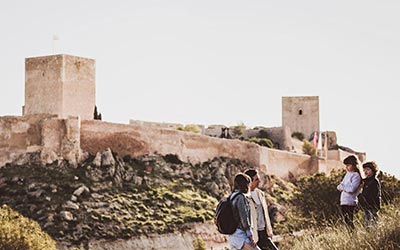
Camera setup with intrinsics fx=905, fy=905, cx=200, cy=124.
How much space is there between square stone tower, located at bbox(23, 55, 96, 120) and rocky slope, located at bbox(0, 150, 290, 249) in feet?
8.97

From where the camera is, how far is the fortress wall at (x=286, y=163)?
153ft

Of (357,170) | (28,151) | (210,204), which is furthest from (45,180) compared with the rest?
(357,170)

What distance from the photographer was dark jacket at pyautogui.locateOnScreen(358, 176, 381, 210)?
13.1 meters

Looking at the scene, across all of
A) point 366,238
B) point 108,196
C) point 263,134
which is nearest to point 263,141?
point 263,134

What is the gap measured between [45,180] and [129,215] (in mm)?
3634

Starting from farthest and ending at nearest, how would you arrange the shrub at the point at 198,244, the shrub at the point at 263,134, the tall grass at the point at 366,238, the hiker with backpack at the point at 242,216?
the shrub at the point at 263,134 → the shrub at the point at 198,244 → the hiker with backpack at the point at 242,216 → the tall grass at the point at 366,238

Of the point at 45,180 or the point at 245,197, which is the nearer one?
the point at 245,197

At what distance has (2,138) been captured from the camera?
122ft

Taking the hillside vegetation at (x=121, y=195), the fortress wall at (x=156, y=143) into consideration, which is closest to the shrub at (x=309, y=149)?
the fortress wall at (x=156, y=143)

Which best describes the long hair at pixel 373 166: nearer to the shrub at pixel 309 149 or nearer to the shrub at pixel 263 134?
the shrub at pixel 309 149

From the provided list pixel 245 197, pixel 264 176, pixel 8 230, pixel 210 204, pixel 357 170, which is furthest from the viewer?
pixel 264 176

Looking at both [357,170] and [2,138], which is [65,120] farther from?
[357,170]

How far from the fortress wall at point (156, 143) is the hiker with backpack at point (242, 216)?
89.3ft

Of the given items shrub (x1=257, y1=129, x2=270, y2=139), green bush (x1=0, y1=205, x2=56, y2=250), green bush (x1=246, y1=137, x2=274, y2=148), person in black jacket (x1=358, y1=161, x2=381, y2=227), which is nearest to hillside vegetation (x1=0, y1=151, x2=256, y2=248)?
green bush (x1=0, y1=205, x2=56, y2=250)
